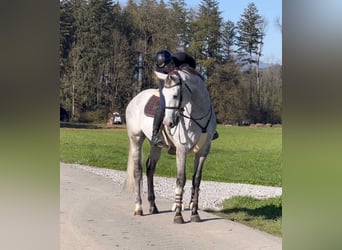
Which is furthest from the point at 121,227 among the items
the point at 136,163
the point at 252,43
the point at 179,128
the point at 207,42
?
the point at 252,43

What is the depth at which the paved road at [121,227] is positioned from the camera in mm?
2186

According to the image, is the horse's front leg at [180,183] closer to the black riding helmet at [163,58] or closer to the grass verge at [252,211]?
the grass verge at [252,211]

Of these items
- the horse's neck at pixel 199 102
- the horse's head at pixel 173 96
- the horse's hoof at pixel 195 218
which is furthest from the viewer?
the horse's hoof at pixel 195 218

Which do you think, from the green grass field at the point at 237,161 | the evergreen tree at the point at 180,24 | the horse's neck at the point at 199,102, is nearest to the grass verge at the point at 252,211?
the green grass field at the point at 237,161

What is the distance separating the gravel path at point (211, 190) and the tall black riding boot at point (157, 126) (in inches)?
7.9

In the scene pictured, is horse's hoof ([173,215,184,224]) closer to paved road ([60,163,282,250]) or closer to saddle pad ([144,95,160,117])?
paved road ([60,163,282,250])

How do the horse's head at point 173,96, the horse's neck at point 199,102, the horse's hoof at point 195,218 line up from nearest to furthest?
the horse's head at point 173,96
the horse's neck at point 199,102
the horse's hoof at point 195,218

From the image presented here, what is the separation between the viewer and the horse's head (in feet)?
7.14

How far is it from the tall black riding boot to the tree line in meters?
0.15

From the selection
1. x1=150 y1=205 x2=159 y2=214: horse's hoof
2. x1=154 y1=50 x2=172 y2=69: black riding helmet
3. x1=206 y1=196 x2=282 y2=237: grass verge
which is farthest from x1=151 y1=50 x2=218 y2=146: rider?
x1=206 y1=196 x2=282 y2=237: grass verge
